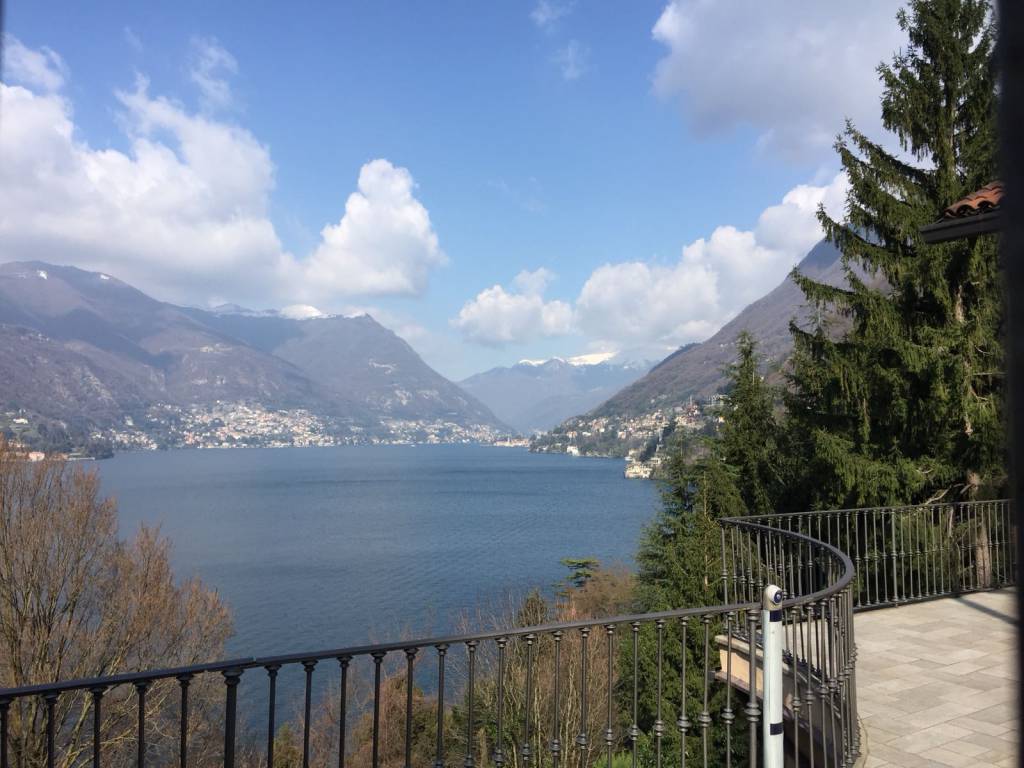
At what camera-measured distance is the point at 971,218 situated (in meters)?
6.34

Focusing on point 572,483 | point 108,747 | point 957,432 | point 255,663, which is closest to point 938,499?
point 957,432

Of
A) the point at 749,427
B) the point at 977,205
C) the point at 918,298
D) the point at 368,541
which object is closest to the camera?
the point at 977,205

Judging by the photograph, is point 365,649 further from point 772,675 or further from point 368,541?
point 368,541

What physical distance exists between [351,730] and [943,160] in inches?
951

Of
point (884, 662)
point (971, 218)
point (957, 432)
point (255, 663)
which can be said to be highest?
point (971, 218)

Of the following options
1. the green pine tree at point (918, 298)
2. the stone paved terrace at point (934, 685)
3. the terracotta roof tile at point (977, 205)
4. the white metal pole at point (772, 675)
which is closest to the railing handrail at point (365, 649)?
the white metal pole at point (772, 675)

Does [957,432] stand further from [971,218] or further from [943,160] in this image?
[971,218]

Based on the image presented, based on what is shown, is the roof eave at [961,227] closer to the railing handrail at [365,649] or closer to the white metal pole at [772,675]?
the railing handrail at [365,649]

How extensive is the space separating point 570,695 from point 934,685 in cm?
1133

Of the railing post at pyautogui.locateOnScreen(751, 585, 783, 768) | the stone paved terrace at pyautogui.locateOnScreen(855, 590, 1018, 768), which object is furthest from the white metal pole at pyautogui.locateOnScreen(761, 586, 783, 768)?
the stone paved terrace at pyautogui.locateOnScreen(855, 590, 1018, 768)

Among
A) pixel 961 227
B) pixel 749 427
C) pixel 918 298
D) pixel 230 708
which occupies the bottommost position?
pixel 230 708

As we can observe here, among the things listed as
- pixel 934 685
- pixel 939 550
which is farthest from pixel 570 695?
pixel 934 685

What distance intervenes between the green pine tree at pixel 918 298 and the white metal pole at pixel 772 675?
397 inches

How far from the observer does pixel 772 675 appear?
372 centimetres
